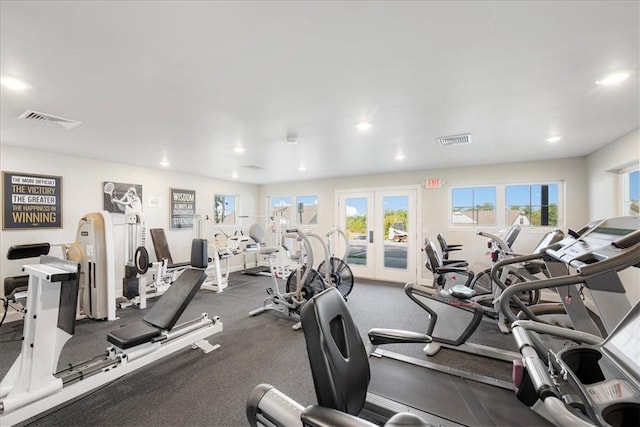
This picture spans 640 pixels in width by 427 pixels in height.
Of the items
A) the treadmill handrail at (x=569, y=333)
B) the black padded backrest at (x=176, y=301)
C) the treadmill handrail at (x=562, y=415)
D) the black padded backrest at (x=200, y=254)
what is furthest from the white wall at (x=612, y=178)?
the black padded backrest at (x=176, y=301)

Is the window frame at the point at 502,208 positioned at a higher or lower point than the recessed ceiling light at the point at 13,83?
lower

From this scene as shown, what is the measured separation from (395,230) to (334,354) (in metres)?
5.32

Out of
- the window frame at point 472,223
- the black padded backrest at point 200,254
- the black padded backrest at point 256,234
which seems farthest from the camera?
the black padded backrest at point 256,234

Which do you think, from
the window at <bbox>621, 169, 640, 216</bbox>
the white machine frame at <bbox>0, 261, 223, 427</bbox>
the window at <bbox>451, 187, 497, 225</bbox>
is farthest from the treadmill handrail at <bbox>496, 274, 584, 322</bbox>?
the window at <bbox>451, 187, 497, 225</bbox>

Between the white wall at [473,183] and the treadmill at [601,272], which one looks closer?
the treadmill at [601,272]

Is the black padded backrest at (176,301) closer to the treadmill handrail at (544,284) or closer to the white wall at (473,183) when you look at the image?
the treadmill handrail at (544,284)

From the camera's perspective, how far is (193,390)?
2.25 meters

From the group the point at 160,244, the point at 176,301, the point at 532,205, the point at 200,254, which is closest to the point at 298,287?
the point at 200,254

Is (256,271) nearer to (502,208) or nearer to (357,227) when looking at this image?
(357,227)

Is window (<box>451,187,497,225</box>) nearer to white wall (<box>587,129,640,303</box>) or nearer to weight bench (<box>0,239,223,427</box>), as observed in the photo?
white wall (<box>587,129,640,303</box>)

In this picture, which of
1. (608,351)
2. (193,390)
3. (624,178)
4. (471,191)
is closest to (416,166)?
(471,191)

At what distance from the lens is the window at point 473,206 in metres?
5.20

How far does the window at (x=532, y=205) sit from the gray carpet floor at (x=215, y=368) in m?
2.26

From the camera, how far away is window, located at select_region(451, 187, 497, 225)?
5.20 m
